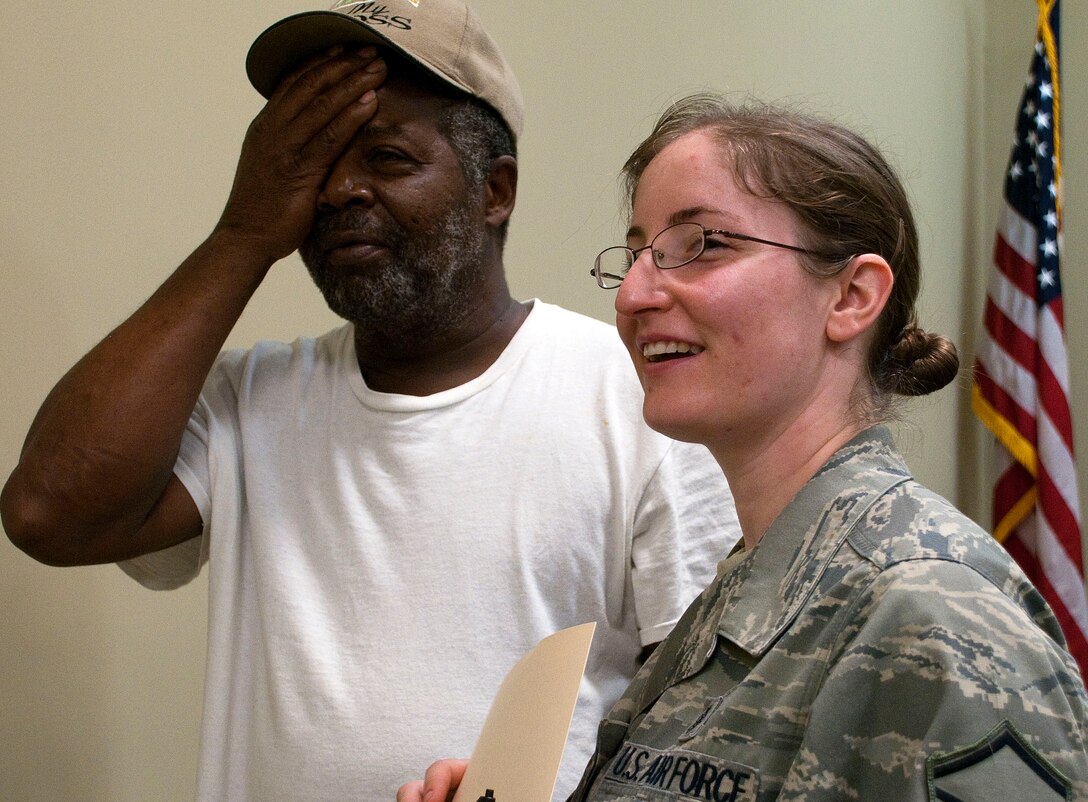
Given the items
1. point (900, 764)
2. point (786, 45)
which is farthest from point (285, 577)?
point (786, 45)

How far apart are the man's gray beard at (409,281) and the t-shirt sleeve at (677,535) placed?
346mm

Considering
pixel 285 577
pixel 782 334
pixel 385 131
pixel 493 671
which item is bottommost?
pixel 493 671

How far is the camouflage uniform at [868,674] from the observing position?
695mm

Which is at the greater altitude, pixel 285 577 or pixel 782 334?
pixel 782 334

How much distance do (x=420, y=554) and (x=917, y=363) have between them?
0.63 metres

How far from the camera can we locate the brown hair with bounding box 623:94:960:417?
3.34 ft

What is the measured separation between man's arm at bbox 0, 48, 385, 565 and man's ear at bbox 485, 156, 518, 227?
21 cm

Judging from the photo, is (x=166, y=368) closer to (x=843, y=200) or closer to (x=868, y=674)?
Result: (x=843, y=200)

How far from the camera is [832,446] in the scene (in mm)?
997

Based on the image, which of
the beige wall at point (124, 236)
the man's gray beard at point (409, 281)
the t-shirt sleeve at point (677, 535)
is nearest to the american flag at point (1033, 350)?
the beige wall at point (124, 236)

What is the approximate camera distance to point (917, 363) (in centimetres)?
109

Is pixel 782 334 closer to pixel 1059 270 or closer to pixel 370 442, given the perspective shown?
pixel 370 442

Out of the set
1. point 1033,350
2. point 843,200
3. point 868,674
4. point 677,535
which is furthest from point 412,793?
point 1033,350

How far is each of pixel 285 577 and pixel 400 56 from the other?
26.3 inches
